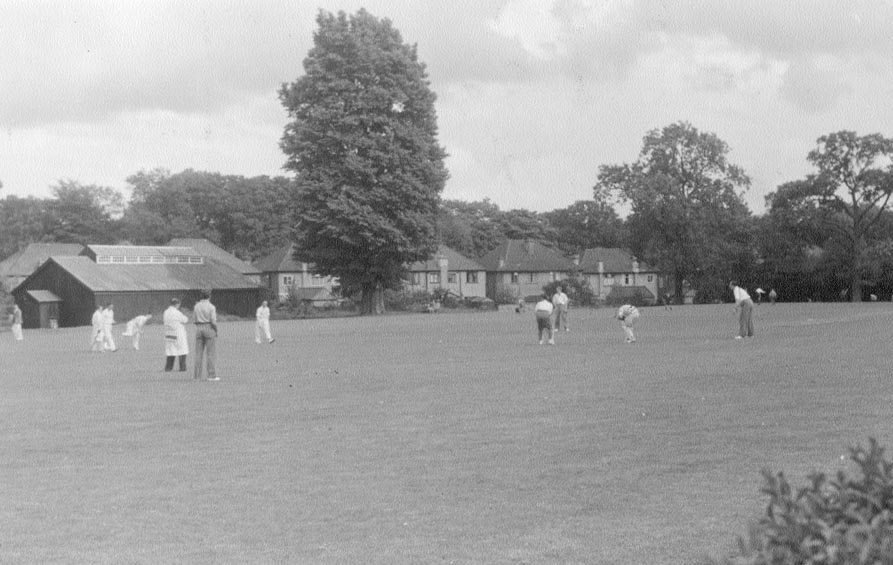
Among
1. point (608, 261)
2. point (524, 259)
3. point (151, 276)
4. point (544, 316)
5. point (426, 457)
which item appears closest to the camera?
point (426, 457)

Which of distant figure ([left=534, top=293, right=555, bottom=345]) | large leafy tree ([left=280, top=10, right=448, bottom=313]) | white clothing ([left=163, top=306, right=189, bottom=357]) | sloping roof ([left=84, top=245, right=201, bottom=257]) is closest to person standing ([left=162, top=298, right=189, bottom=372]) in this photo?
white clothing ([left=163, top=306, right=189, bottom=357])

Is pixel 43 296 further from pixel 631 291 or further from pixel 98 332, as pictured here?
pixel 631 291

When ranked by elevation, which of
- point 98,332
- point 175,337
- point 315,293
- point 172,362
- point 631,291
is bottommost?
point 172,362

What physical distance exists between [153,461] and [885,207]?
85.0 meters

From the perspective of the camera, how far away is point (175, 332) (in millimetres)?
25375

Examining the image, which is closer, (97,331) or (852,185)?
(97,331)

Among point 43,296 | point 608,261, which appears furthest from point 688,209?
point 43,296

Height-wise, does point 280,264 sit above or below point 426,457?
above

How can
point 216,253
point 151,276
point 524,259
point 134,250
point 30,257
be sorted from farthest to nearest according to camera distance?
point 524,259 < point 30,257 < point 216,253 < point 134,250 < point 151,276

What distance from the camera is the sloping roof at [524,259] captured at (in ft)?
411

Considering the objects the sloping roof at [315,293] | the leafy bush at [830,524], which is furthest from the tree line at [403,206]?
the leafy bush at [830,524]

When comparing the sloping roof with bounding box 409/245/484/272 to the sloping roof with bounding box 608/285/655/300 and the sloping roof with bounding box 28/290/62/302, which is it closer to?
the sloping roof with bounding box 608/285/655/300

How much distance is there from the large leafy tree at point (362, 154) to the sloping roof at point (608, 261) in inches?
2468

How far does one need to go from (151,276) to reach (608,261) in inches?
2584
